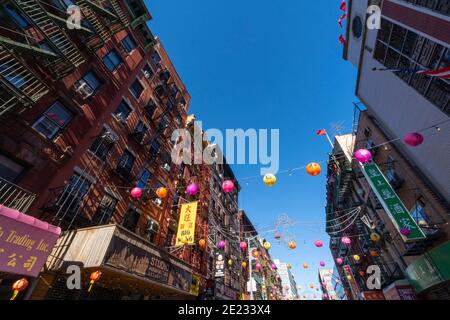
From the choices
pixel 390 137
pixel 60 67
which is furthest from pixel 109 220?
pixel 390 137

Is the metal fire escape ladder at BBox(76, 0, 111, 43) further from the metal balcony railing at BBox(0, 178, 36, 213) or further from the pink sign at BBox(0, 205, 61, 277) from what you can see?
the pink sign at BBox(0, 205, 61, 277)

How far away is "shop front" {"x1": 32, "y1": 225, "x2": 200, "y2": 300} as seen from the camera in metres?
8.71

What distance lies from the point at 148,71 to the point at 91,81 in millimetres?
7536

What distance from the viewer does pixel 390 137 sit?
18.1 m

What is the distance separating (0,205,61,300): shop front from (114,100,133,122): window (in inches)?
355

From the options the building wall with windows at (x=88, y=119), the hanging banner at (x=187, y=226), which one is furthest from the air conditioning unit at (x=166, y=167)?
the hanging banner at (x=187, y=226)

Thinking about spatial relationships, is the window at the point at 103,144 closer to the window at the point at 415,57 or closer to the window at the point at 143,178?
the window at the point at 143,178

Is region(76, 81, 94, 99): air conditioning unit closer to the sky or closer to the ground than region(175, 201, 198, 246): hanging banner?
closer to the sky

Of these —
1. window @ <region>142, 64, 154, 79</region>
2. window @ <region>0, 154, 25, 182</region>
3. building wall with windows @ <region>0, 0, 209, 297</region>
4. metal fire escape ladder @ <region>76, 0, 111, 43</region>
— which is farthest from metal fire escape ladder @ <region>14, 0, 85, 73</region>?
window @ <region>142, 64, 154, 79</region>

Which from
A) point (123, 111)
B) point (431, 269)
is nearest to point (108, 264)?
point (123, 111)

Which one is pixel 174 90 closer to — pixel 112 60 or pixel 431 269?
pixel 112 60

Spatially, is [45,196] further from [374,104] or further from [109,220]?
[374,104]

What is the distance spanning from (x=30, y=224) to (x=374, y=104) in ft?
81.1
